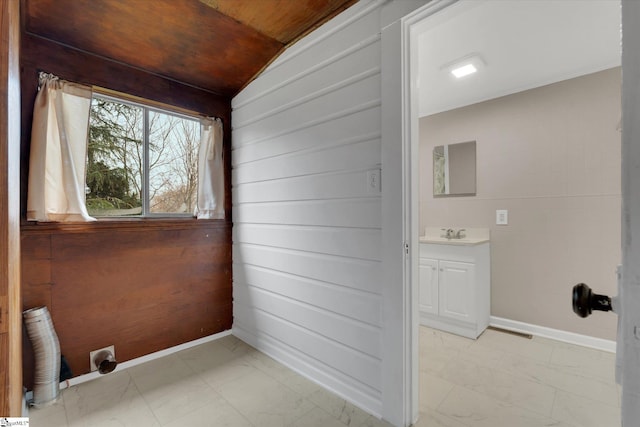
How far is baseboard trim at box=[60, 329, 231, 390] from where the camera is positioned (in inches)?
76.7

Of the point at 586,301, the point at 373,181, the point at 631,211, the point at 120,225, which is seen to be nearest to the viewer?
the point at 631,211

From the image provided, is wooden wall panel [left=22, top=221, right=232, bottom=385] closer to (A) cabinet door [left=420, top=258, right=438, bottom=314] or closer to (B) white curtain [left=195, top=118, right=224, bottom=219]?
(B) white curtain [left=195, top=118, right=224, bottom=219]

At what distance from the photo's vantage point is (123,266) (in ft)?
7.07

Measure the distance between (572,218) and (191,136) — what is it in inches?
136

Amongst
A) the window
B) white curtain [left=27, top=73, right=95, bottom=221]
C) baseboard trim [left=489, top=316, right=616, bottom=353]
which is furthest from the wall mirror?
white curtain [left=27, top=73, right=95, bottom=221]

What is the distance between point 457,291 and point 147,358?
2707mm

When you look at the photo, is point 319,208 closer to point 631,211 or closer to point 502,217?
point 631,211

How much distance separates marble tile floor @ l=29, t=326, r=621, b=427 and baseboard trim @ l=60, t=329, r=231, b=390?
49mm

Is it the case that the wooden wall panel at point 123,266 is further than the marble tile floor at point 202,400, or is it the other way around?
the wooden wall panel at point 123,266

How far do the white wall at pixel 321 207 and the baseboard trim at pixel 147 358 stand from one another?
0.36 meters

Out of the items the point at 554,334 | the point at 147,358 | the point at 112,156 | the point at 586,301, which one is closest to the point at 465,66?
the point at 586,301

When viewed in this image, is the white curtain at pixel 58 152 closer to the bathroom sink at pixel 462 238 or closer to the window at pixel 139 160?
the window at pixel 139 160

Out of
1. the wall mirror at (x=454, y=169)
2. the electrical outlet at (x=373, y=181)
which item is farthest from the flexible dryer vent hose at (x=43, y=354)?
the wall mirror at (x=454, y=169)

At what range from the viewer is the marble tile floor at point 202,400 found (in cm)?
160
